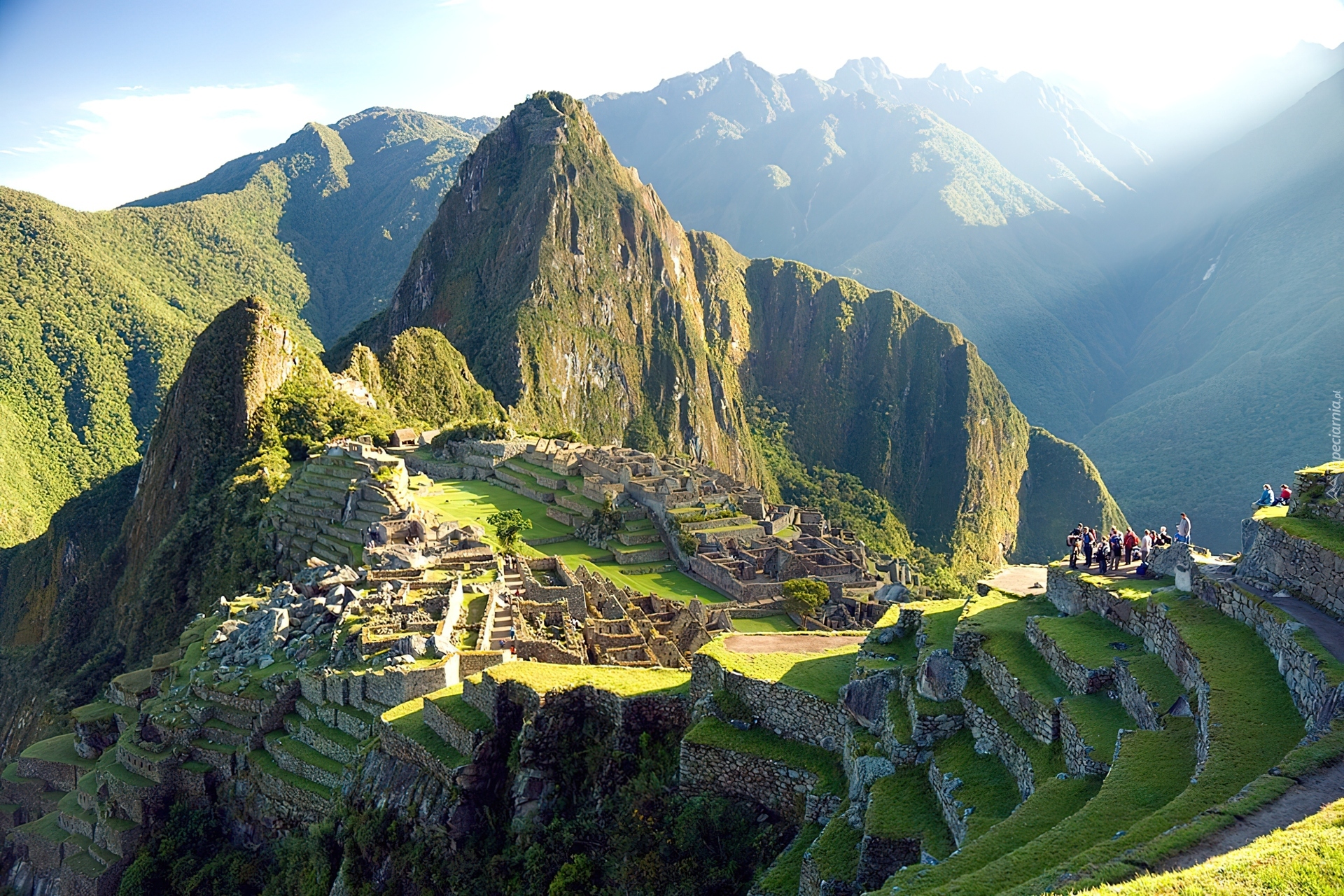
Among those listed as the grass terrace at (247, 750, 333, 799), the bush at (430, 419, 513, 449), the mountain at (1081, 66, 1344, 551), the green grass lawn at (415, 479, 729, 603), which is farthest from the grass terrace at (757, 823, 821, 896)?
the mountain at (1081, 66, 1344, 551)

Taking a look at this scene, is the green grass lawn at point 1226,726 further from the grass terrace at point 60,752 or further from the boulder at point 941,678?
the grass terrace at point 60,752

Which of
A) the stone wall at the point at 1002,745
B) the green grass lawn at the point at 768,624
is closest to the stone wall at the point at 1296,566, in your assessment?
the stone wall at the point at 1002,745

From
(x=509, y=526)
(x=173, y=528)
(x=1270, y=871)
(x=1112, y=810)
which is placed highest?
(x=1270, y=871)

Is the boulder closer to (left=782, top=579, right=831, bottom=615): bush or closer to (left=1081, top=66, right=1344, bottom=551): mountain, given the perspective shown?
(left=782, top=579, right=831, bottom=615): bush

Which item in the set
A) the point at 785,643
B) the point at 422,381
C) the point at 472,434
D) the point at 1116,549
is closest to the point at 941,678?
the point at 785,643

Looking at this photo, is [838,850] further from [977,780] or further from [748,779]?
[748,779]

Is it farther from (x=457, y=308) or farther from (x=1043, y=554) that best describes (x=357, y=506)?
(x=1043, y=554)
